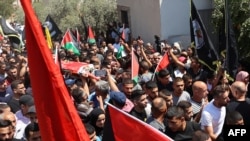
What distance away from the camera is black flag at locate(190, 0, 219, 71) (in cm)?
741

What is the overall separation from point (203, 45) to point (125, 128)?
3.94 metres

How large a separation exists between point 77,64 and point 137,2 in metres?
11.3

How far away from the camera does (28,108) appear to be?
5.61 metres

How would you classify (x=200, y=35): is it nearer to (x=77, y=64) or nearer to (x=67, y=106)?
(x=77, y=64)

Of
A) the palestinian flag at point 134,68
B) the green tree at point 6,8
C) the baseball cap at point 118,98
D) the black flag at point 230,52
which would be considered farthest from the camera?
the green tree at point 6,8

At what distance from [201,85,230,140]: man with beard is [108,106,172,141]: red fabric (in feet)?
5.24

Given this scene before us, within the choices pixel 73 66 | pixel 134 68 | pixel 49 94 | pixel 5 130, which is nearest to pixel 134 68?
pixel 134 68

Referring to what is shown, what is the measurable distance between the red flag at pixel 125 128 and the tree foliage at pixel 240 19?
30.0 ft

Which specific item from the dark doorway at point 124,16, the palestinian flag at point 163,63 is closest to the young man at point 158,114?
the palestinian flag at point 163,63

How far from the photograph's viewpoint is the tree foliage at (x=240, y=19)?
41.9ft

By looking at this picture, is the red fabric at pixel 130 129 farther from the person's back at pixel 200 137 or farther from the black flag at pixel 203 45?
the black flag at pixel 203 45

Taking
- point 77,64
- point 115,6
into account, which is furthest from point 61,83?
point 115,6

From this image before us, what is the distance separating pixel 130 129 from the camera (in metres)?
3.86

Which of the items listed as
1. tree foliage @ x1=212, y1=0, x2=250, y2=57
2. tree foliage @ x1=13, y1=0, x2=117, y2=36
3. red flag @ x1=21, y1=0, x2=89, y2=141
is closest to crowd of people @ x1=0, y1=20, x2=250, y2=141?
red flag @ x1=21, y1=0, x2=89, y2=141
